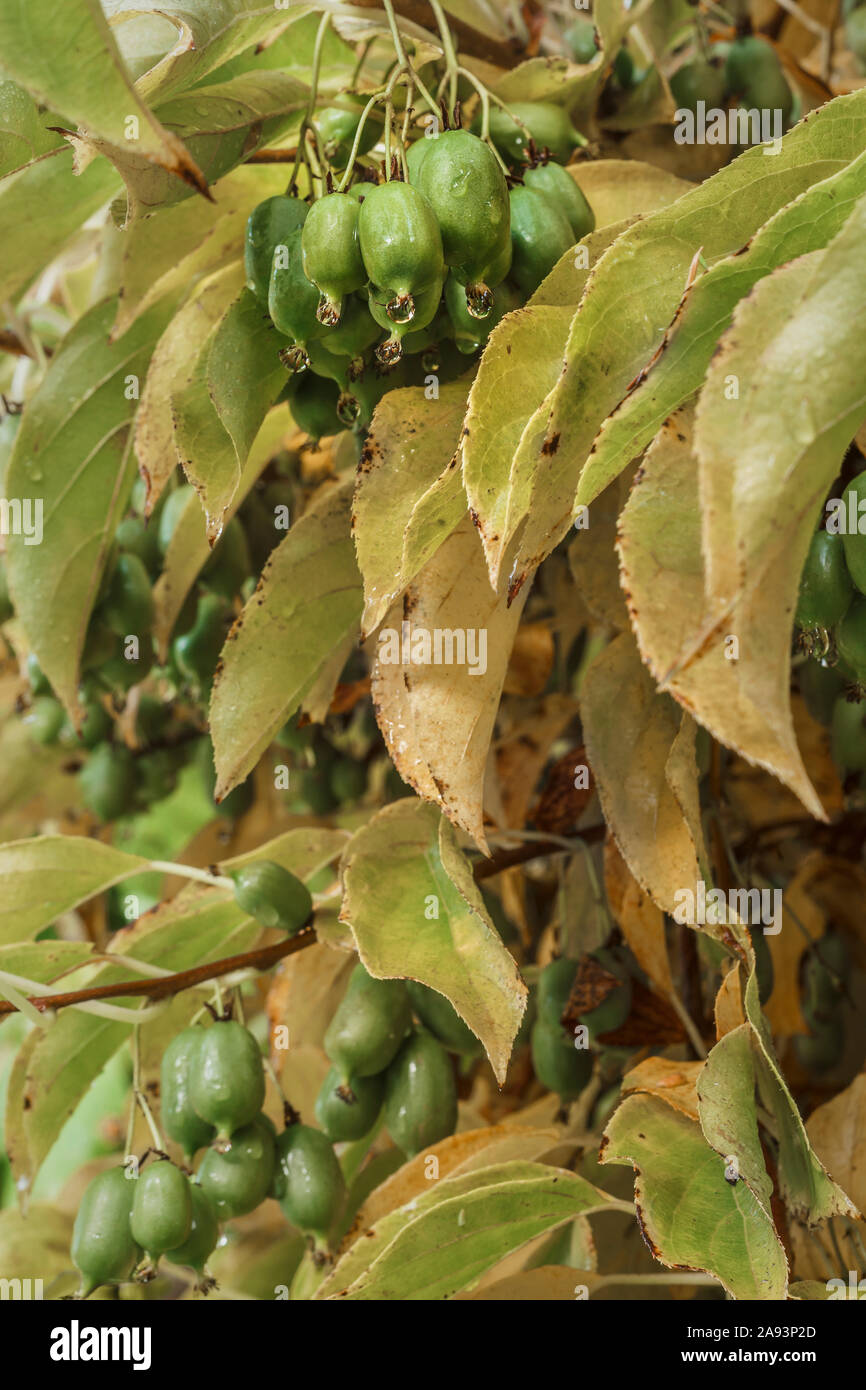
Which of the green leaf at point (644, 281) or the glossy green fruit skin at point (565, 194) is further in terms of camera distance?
the glossy green fruit skin at point (565, 194)

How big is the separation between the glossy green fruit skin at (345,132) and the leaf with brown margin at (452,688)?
21 centimetres

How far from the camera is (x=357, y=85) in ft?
2.13

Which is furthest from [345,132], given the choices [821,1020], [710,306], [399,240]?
[821,1020]

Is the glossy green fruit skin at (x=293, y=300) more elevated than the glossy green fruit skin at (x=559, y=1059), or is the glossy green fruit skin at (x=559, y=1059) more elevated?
the glossy green fruit skin at (x=293, y=300)

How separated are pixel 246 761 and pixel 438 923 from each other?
0.13 metres

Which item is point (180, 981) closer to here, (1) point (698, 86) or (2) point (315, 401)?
(2) point (315, 401)

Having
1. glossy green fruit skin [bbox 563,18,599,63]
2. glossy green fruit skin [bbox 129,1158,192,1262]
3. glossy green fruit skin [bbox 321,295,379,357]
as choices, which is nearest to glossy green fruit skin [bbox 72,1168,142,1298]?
glossy green fruit skin [bbox 129,1158,192,1262]

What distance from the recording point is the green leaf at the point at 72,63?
0.38 meters

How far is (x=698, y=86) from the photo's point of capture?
2.60 ft

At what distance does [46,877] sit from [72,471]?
0.78 feet

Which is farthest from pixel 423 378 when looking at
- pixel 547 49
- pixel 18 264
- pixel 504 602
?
pixel 547 49

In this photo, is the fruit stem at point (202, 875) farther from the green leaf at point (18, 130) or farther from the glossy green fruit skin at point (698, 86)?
the glossy green fruit skin at point (698, 86)

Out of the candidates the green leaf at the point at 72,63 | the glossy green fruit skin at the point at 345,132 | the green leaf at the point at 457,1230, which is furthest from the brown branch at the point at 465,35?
the green leaf at the point at 457,1230

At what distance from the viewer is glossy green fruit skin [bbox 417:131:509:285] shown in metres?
0.49
